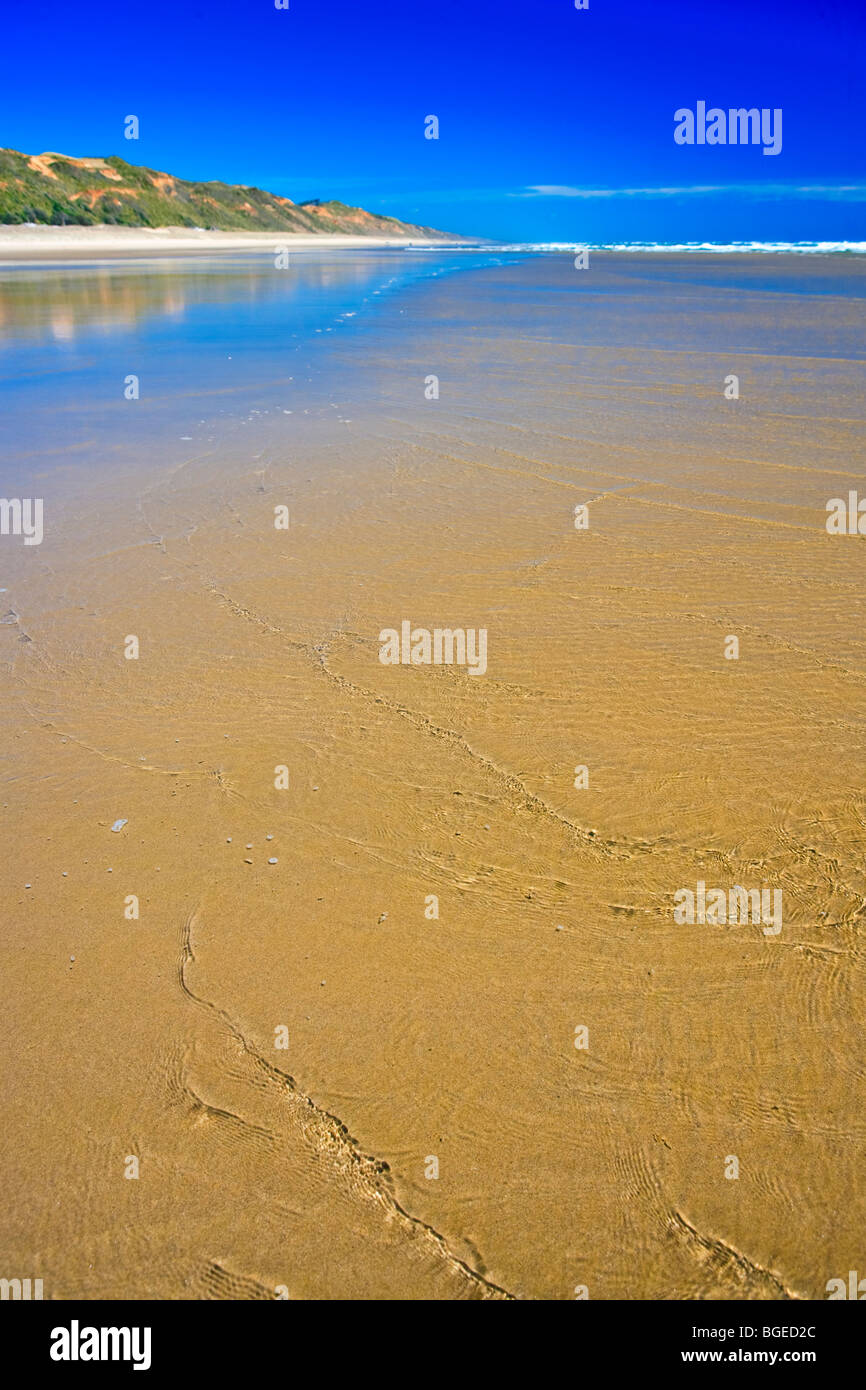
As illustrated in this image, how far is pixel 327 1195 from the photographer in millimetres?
2250

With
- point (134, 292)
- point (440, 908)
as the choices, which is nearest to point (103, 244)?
point (134, 292)

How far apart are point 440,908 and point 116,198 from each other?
331 feet

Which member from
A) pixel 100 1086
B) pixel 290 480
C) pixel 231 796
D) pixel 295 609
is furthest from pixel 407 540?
pixel 100 1086

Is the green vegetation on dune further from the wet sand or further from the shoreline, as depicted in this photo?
the wet sand

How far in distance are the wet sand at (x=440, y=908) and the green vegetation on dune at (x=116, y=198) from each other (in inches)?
2904

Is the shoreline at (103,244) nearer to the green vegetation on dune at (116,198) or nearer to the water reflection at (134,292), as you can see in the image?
the green vegetation on dune at (116,198)

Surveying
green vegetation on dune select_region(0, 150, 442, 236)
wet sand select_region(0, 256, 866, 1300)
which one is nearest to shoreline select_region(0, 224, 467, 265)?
green vegetation on dune select_region(0, 150, 442, 236)

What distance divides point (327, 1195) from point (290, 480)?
22.1 feet

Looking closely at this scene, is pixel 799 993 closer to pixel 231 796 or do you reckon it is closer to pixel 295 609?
pixel 231 796

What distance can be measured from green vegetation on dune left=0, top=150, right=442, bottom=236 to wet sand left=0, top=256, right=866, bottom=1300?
73771mm

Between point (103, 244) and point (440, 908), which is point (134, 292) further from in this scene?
point (103, 244)

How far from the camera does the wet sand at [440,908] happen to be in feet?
7.21

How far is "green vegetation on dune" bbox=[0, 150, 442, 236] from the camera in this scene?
7019 cm

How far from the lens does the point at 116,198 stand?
84.1 meters
